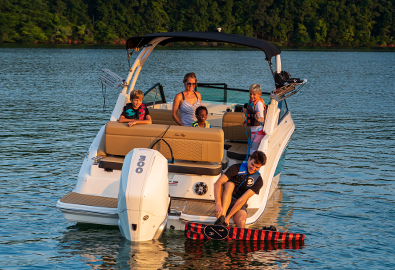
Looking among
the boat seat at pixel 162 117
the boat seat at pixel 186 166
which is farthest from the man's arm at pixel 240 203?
the boat seat at pixel 162 117

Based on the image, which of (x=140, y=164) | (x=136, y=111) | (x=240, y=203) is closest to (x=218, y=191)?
(x=240, y=203)

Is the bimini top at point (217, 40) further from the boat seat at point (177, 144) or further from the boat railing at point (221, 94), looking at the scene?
the boat railing at point (221, 94)

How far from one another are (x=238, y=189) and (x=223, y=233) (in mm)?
670

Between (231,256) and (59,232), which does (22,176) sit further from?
(231,256)

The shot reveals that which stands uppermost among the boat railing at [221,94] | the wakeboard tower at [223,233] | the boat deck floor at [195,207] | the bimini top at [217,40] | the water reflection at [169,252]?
the bimini top at [217,40]

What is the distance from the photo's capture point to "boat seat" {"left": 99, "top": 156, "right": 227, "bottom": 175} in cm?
602

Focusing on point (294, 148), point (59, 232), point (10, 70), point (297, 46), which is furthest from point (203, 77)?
point (297, 46)

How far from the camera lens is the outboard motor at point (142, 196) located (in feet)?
16.7

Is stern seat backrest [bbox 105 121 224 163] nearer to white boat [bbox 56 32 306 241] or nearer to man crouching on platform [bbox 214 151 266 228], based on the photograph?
white boat [bbox 56 32 306 241]

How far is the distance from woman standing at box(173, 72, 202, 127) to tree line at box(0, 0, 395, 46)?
8236 cm

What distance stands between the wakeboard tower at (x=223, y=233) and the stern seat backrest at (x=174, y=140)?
875 mm

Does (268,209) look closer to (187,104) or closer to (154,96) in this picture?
(187,104)

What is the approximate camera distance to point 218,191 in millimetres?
5855

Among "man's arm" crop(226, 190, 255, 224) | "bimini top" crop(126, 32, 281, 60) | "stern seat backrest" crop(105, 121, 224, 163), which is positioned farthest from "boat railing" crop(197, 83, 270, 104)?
"man's arm" crop(226, 190, 255, 224)
